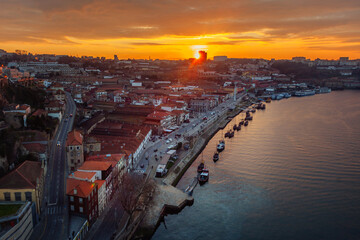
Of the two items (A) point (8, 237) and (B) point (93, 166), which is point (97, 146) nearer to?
(B) point (93, 166)

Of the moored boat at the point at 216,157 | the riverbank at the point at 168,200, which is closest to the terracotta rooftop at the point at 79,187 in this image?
the riverbank at the point at 168,200

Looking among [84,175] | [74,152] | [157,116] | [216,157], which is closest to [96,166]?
[84,175]

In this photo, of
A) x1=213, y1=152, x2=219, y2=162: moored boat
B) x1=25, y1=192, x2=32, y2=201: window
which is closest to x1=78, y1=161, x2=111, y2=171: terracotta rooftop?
x1=25, y1=192, x2=32, y2=201: window

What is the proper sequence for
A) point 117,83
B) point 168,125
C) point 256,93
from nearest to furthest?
point 168,125 < point 117,83 < point 256,93

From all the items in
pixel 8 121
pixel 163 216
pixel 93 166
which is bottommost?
Result: pixel 163 216

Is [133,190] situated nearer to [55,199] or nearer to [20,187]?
[55,199]

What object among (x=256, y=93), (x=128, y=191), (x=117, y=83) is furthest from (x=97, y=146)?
(x=256, y=93)
